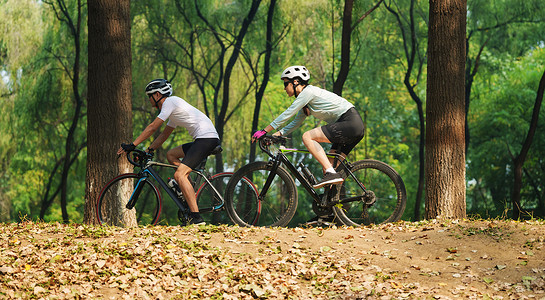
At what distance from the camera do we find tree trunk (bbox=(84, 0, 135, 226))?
8.09 metres

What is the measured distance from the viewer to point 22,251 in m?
6.08

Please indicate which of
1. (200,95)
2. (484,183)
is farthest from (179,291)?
(484,183)

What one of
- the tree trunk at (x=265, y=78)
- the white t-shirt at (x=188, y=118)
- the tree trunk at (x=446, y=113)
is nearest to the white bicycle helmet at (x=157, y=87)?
the white t-shirt at (x=188, y=118)

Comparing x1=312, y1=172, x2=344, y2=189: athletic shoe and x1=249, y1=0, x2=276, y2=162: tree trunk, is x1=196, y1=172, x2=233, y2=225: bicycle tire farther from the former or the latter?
x1=249, y1=0, x2=276, y2=162: tree trunk

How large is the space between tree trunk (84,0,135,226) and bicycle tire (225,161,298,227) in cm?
154

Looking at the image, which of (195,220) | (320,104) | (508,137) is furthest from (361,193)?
(508,137)

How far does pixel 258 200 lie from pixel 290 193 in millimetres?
434

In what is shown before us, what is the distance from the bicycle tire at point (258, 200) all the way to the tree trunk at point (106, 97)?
1537mm

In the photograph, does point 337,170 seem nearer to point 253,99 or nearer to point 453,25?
point 453,25

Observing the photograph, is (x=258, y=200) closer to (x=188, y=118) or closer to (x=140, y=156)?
(x=188, y=118)

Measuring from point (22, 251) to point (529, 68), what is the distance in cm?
2169

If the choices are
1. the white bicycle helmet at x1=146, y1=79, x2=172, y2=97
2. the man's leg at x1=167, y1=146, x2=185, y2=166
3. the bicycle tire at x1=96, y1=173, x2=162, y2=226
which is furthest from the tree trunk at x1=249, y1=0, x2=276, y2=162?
the white bicycle helmet at x1=146, y1=79, x2=172, y2=97

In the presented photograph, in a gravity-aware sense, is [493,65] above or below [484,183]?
above

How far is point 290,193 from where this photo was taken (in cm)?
730
